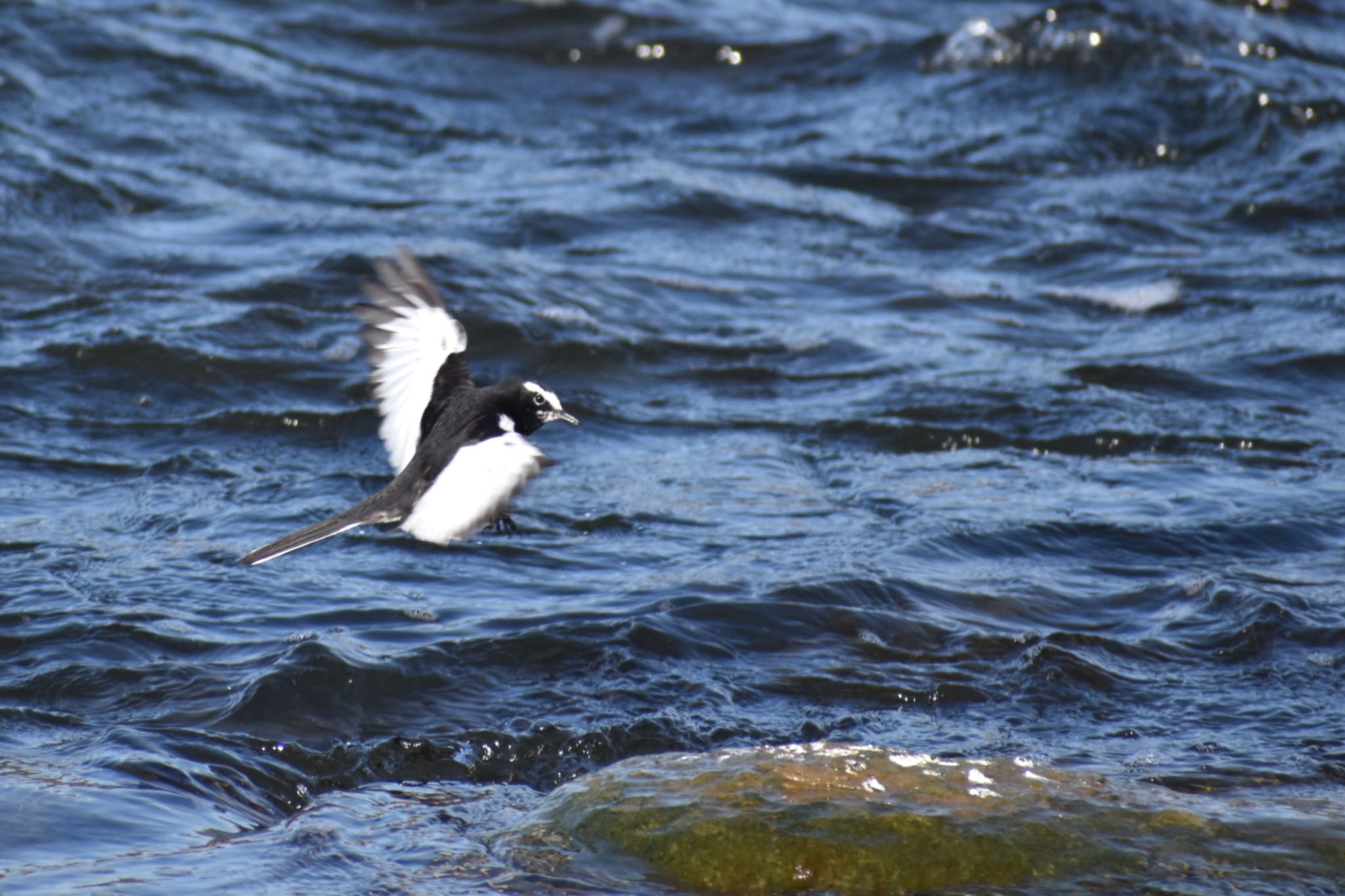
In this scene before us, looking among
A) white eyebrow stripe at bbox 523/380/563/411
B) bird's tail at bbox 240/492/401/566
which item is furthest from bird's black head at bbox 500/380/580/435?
bird's tail at bbox 240/492/401/566

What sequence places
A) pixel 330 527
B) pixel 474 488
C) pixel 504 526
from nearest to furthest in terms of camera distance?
1. pixel 474 488
2. pixel 330 527
3. pixel 504 526

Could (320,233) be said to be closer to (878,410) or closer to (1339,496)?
(878,410)

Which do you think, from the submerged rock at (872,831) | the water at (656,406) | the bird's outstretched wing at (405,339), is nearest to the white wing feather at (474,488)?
the water at (656,406)

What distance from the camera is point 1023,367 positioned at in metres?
9.50

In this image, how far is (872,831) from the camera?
180 inches

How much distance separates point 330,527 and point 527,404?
0.87 meters

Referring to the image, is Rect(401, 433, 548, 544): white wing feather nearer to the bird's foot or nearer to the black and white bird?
the black and white bird

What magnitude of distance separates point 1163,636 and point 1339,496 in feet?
6.48

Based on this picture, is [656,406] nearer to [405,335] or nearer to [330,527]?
[405,335]

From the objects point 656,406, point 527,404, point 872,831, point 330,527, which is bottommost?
point 872,831

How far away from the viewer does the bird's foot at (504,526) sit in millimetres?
6059

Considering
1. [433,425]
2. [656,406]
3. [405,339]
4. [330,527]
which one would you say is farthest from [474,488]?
[656,406]

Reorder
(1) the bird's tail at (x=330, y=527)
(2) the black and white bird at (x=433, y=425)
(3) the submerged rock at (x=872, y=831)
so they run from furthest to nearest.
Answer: (1) the bird's tail at (x=330, y=527) < (2) the black and white bird at (x=433, y=425) < (3) the submerged rock at (x=872, y=831)

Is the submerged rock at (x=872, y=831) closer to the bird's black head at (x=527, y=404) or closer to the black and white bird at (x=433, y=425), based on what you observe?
the black and white bird at (x=433, y=425)
